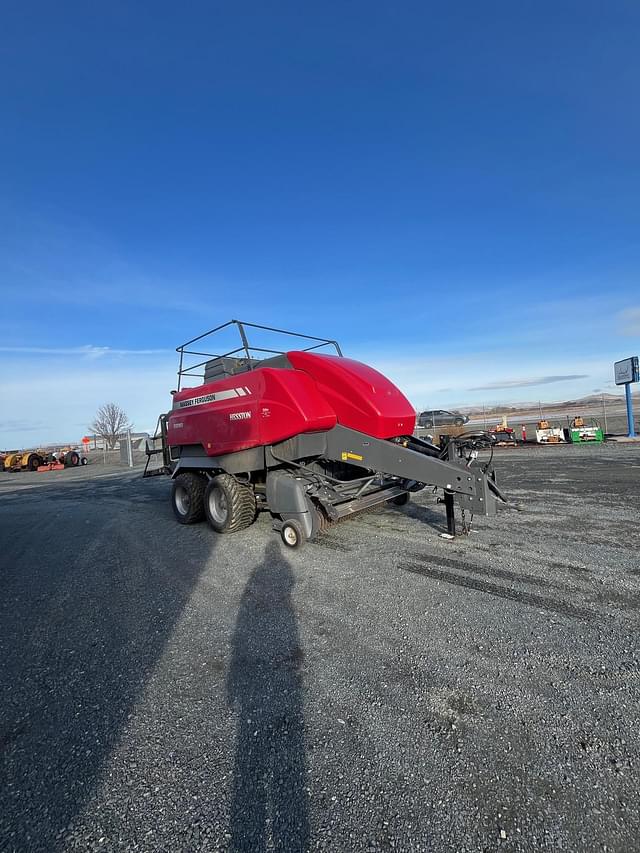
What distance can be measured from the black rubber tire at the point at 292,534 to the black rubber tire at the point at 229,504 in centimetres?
95

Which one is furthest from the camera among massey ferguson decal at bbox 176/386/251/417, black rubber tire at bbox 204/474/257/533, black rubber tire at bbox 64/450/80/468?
black rubber tire at bbox 64/450/80/468

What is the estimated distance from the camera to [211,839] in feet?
5.54

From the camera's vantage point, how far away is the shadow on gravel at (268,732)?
1727 millimetres

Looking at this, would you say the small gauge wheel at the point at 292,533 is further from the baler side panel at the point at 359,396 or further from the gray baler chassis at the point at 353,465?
the baler side panel at the point at 359,396

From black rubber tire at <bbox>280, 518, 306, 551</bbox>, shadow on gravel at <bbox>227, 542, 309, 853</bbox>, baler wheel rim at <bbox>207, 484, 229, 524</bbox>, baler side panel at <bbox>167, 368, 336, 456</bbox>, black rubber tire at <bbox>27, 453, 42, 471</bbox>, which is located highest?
baler side panel at <bbox>167, 368, 336, 456</bbox>

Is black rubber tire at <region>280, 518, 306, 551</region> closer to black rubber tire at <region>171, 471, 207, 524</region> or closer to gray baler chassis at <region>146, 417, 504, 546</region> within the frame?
gray baler chassis at <region>146, 417, 504, 546</region>

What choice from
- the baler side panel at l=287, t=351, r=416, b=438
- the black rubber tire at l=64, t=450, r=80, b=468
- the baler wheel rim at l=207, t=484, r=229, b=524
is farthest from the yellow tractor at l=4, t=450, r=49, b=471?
the baler side panel at l=287, t=351, r=416, b=438

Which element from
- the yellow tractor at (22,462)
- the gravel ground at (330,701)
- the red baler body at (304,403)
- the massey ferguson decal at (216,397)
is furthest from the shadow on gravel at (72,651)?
A: the yellow tractor at (22,462)

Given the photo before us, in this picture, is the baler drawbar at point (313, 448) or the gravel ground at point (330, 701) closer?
the gravel ground at point (330, 701)

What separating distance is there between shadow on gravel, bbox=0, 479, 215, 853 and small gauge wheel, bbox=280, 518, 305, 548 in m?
1.04

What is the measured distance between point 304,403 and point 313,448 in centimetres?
64

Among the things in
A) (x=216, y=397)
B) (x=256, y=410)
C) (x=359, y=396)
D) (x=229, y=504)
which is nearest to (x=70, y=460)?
(x=216, y=397)

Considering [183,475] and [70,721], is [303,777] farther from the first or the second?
[183,475]

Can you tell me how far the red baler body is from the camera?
524 cm
